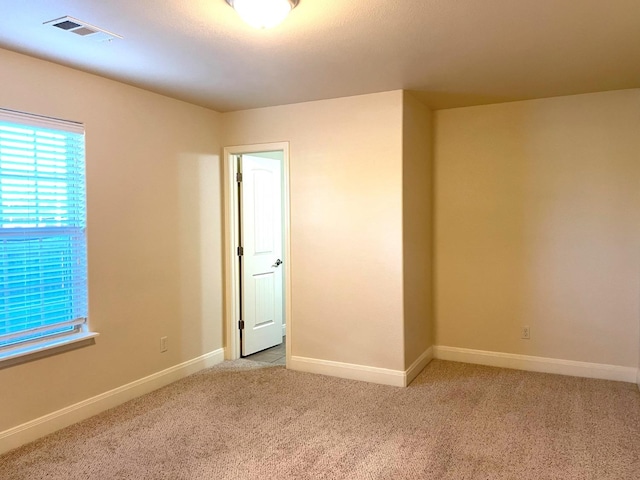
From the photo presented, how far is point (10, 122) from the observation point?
279cm

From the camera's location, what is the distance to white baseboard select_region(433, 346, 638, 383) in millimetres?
3877

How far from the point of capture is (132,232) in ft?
11.7

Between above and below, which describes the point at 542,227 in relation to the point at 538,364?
above

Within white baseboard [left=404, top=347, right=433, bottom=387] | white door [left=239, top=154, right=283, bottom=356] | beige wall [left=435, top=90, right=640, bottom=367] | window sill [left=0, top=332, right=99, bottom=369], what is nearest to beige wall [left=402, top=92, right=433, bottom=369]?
white baseboard [left=404, top=347, right=433, bottom=387]

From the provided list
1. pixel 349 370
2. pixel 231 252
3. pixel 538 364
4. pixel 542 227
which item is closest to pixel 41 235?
pixel 231 252

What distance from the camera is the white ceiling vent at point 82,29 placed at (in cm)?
236

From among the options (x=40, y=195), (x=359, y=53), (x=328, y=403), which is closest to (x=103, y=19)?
(x=40, y=195)

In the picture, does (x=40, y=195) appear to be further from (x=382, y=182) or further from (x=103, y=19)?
(x=382, y=182)

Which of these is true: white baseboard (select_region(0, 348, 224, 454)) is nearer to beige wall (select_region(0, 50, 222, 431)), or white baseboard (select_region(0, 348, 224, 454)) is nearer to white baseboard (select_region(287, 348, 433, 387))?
beige wall (select_region(0, 50, 222, 431))

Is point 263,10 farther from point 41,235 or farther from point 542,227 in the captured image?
point 542,227

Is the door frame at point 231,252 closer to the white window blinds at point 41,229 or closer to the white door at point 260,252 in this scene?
the white door at point 260,252

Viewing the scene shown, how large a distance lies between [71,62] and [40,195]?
0.87 m

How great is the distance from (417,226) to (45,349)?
9.58ft

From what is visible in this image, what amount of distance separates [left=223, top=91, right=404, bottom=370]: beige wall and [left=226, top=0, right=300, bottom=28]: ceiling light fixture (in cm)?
175
